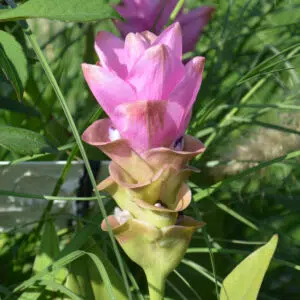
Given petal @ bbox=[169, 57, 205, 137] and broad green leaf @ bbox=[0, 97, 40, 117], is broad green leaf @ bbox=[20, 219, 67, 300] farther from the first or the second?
petal @ bbox=[169, 57, 205, 137]

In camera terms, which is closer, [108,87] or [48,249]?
[108,87]

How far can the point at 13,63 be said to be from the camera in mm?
329

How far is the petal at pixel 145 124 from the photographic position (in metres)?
0.35

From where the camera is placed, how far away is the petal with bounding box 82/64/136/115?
356mm

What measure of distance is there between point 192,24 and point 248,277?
35 cm

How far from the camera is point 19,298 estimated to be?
536 millimetres

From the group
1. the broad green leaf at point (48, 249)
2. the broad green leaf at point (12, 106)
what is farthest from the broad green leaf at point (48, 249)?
the broad green leaf at point (12, 106)

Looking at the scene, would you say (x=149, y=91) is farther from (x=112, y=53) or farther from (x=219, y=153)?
(x=219, y=153)

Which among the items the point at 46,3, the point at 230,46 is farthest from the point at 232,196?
the point at 46,3

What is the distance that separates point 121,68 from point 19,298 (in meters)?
0.25

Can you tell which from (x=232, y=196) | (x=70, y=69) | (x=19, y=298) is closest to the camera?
(x=19, y=298)

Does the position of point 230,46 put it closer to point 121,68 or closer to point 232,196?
point 232,196

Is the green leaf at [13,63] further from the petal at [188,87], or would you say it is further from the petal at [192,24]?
the petal at [192,24]

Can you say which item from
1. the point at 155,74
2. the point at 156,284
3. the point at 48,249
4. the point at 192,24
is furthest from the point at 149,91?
the point at 192,24
